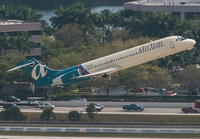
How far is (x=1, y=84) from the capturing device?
132375 millimetres

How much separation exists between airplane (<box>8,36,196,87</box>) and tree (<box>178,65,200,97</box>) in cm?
1639

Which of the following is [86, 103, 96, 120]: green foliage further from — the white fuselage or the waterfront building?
the waterfront building

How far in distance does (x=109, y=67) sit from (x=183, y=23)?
61463mm

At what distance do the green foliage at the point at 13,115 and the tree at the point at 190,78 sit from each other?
136ft

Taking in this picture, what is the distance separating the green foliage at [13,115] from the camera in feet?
347

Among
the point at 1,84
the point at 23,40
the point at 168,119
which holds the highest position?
the point at 23,40

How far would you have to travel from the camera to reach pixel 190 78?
420 ft

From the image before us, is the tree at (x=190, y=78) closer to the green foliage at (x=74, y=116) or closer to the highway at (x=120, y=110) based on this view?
the highway at (x=120, y=110)

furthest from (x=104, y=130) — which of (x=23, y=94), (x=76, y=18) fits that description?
(x=76, y=18)

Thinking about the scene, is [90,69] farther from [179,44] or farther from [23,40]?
[23,40]

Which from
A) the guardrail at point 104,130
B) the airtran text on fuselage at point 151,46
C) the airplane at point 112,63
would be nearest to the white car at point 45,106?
the airplane at point 112,63

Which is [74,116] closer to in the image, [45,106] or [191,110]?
[45,106]

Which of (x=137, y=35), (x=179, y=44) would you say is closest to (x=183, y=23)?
(x=137, y=35)

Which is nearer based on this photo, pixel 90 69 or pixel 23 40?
pixel 90 69
